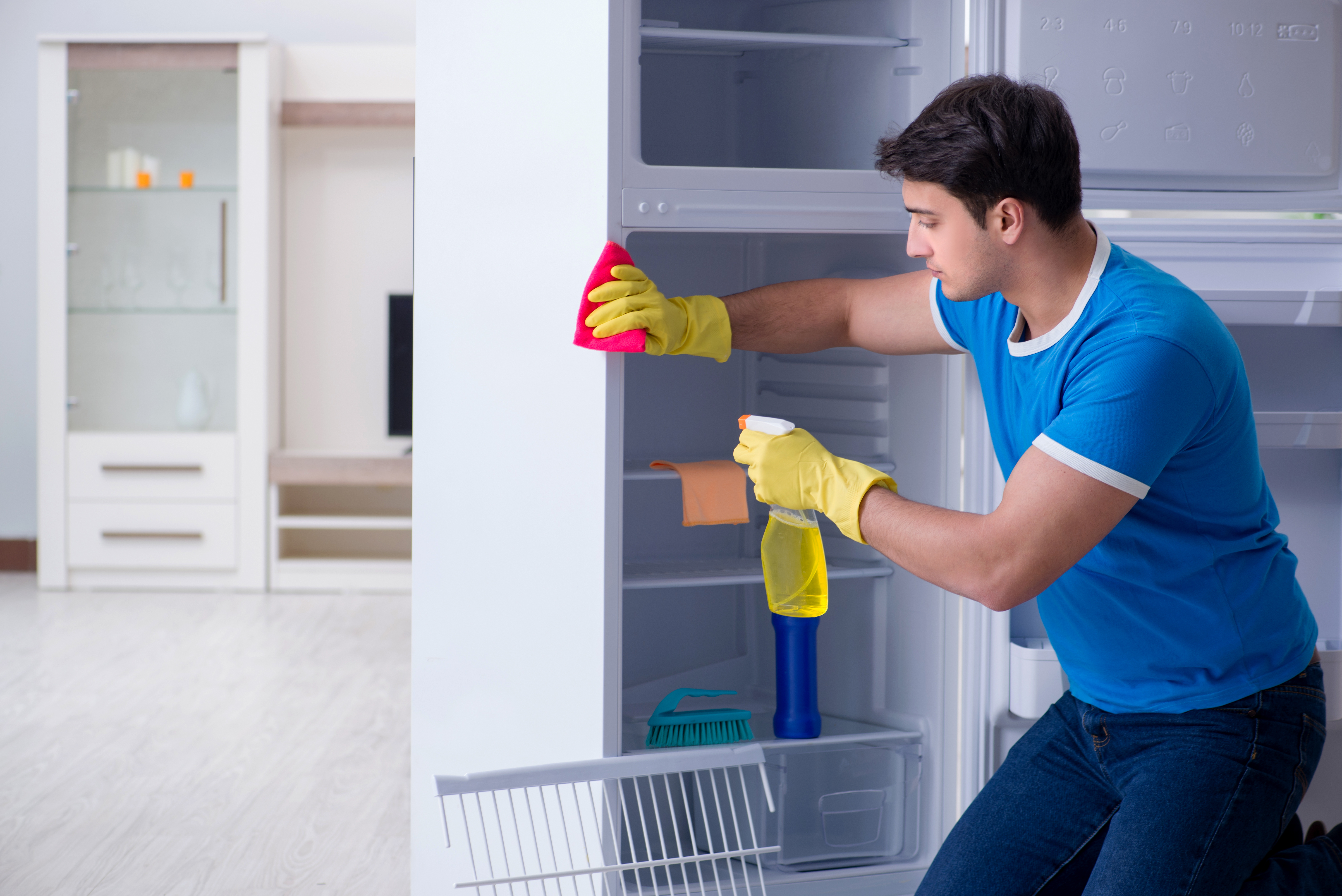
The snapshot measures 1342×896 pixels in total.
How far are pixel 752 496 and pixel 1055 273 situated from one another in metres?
0.82

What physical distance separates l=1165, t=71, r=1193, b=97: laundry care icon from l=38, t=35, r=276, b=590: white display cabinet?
3358 mm

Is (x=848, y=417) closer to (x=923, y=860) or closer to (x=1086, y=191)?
(x=1086, y=191)

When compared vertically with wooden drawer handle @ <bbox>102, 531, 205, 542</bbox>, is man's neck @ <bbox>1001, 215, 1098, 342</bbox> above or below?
above

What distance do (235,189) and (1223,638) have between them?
3955 mm

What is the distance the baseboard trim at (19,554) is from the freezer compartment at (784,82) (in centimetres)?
380

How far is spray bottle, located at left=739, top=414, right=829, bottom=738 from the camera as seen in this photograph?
5.07 ft

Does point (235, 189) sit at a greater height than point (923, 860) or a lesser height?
greater

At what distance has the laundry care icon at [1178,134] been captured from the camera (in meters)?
1.57

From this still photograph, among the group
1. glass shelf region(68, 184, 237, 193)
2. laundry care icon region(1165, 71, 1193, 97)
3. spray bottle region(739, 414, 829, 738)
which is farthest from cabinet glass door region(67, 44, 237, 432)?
laundry care icon region(1165, 71, 1193, 97)

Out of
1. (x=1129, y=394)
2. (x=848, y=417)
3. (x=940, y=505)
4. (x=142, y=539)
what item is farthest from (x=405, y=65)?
(x=1129, y=394)

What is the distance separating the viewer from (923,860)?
5.33 ft

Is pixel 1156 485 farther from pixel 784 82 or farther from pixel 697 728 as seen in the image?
pixel 784 82

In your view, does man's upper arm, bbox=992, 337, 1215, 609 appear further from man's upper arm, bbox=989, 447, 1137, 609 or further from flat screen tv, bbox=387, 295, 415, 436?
flat screen tv, bbox=387, 295, 415, 436

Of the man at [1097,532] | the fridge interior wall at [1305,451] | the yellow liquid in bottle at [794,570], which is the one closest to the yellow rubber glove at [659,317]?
the man at [1097,532]
